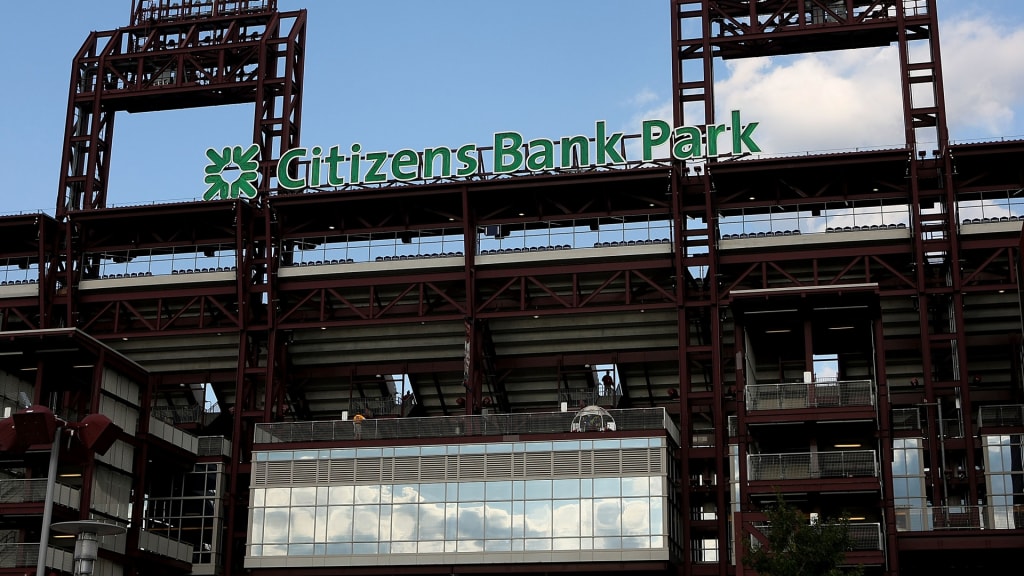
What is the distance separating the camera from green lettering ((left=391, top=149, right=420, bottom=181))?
300ft

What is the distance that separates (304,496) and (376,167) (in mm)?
22261

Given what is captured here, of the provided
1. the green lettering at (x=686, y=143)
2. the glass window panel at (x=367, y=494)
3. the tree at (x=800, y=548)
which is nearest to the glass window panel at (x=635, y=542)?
the tree at (x=800, y=548)

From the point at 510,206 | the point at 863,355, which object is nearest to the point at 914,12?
the point at 863,355

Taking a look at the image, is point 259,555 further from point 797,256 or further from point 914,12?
point 914,12

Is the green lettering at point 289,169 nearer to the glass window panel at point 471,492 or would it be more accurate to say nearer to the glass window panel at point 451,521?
the glass window panel at point 471,492

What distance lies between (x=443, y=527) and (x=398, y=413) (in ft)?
54.4

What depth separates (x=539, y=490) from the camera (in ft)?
260

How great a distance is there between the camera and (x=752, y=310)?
80438 mm

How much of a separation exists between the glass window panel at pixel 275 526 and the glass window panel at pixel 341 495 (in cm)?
273

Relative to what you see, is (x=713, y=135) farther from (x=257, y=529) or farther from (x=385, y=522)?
(x=257, y=529)

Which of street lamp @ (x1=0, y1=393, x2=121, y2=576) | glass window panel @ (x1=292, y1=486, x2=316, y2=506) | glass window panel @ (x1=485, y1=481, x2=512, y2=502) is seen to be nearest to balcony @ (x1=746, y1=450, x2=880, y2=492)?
glass window panel @ (x1=485, y1=481, x2=512, y2=502)

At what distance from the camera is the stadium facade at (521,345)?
3081 inches

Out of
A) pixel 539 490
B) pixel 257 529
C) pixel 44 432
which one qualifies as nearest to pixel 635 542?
pixel 539 490

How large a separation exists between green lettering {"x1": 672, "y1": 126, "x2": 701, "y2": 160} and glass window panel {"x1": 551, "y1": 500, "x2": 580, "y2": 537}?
23083 mm
